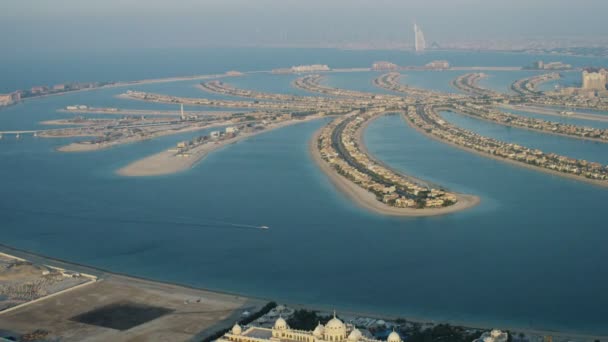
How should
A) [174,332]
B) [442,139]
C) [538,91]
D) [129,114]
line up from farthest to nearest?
1. [538,91]
2. [129,114]
3. [442,139]
4. [174,332]

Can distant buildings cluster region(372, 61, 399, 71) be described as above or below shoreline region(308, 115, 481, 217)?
above

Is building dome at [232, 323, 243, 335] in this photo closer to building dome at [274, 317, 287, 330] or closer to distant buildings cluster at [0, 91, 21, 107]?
building dome at [274, 317, 287, 330]

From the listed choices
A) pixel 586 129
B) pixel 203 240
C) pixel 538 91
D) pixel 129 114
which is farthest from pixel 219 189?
pixel 538 91

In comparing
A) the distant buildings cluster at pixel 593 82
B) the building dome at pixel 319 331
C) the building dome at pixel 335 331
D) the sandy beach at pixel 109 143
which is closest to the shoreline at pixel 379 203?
the building dome at pixel 319 331

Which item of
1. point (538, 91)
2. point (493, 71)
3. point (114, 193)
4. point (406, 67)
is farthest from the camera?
point (406, 67)

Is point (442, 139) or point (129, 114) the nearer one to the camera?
point (442, 139)

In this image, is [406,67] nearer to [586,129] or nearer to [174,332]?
[586,129]

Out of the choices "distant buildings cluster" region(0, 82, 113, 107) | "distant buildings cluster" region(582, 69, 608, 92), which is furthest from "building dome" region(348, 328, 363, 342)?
"distant buildings cluster" region(0, 82, 113, 107)
